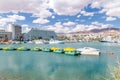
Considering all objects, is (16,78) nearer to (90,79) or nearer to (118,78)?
(90,79)

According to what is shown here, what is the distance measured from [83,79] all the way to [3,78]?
9.30 metres

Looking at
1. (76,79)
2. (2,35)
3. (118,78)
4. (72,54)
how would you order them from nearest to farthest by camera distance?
(118,78), (76,79), (72,54), (2,35)

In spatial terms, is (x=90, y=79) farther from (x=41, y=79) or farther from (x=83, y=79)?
(x=41, y=79)

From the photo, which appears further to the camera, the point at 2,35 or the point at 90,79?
the point at 2,35

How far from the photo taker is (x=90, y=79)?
23.2m

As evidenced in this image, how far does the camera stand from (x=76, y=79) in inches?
900

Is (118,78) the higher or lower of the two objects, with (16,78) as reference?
higher

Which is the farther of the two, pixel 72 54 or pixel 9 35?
pixel 9 35

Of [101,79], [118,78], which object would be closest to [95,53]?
[101,79]

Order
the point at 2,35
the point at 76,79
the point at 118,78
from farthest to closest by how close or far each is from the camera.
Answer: the point at 2,35, the point at 76,79, the point at 118,78

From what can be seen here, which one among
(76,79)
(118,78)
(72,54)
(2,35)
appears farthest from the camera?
(2,35)

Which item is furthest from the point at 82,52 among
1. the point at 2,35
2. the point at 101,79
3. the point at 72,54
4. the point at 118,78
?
the point at 2,35

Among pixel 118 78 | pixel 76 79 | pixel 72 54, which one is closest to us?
pixel 118 78

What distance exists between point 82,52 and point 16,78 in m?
34.6
